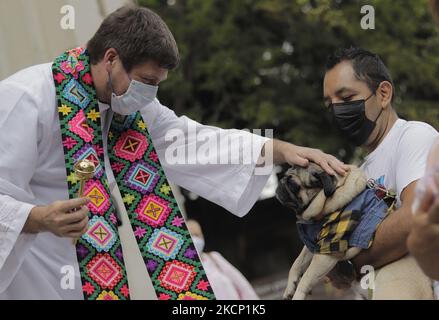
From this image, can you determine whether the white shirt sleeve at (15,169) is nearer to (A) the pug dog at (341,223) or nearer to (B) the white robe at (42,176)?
(B) the white robe at (42,176)

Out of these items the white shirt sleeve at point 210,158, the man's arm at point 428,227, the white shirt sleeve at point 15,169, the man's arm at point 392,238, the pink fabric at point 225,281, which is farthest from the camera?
the pink fabric at point 225,281

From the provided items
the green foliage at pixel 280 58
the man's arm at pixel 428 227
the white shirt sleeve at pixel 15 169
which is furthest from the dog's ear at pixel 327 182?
the green foliage at pixel 280 58

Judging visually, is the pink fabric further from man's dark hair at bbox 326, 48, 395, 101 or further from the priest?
man's dark hair at bbox 326, 48, 395, 101

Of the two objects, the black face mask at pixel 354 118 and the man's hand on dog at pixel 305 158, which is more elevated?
the black face mask at pixel 354 118

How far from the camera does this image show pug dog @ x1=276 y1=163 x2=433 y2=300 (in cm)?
300

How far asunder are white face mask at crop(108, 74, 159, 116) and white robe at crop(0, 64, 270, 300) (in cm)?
18

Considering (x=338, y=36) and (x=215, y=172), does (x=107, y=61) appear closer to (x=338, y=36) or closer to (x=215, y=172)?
(x=215, y=172)

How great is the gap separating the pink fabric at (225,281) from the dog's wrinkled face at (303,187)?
4871 mm

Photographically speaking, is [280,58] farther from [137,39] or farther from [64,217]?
[64,217]

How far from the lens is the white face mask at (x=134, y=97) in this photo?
3699 mm

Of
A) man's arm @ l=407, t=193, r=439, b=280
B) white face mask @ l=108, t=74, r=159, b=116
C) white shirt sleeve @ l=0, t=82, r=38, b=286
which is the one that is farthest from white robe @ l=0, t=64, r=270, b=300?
man's arm @ l=407, t=193, r=439, b=280

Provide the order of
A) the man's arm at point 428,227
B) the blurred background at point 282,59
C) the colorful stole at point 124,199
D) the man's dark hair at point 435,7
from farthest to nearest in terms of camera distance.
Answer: the blurred background at point 282,59 → the colorful stole at point 124,199 → the man's dark hair at point 435,7 → the man's arm at point 428,227

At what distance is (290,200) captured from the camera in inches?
125

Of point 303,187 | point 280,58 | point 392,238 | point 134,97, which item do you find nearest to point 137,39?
point 134,97
